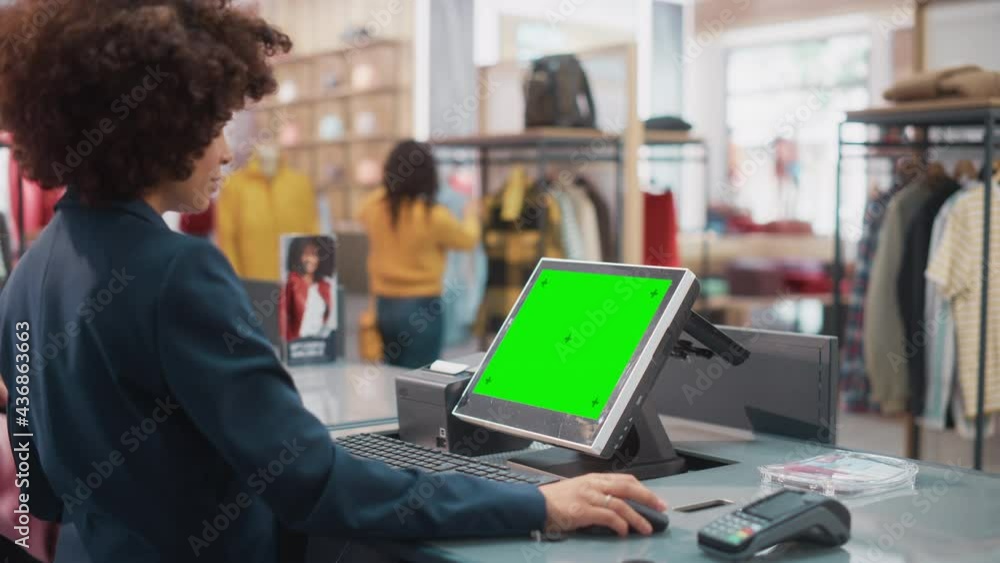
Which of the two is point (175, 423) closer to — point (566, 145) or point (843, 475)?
point (843, 475)

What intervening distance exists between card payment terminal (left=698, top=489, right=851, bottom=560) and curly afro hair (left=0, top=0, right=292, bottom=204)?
30.2 inches

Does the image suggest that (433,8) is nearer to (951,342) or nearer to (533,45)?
(533,45)

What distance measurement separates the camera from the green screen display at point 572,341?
1.58 metres

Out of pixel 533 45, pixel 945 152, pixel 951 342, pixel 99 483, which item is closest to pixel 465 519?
pixel 99 483

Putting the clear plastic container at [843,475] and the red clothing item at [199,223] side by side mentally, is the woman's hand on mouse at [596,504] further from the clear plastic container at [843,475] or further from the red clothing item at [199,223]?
the red clothing item at [199,223]

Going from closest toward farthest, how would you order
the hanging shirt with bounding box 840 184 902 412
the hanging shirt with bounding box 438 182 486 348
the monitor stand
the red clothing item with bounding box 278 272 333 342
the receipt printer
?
the monitor stand, the receipt printer, the red clothing item with bounding box 278 272 333 342, the hanging shirt with bounding box 840 184 902 412, the hanging shirt with bounding box 438 182 486 348

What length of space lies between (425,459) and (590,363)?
0.96 feet

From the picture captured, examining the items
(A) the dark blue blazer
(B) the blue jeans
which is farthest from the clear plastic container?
(B) the blue jeans

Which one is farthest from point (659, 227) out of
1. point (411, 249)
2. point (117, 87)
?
point (117, 87)

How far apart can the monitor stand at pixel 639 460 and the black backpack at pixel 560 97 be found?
3716mm

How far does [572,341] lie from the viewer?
5.51 ft

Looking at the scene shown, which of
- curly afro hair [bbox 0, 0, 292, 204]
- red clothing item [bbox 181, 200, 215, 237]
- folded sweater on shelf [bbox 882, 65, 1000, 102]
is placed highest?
folded sweater on shelf [bbox 882, 65, 1000, 102]

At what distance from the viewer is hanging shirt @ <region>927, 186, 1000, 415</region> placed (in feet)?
12.1

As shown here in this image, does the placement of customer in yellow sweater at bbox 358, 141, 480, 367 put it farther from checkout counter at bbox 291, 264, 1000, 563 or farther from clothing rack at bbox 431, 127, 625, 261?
checkout counter at bbox 291, 264, 1000, 563
